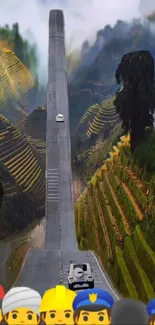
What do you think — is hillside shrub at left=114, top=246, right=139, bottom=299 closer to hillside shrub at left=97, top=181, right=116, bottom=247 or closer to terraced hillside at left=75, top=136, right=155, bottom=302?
terraced hillside at left=75, top=136, right=155, bottom=302

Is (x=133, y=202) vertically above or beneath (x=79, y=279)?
above

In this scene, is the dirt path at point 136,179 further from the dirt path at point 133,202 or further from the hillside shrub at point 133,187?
the dirt path at point 133,202

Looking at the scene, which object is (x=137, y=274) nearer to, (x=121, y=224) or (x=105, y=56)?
(x=121, y=224)

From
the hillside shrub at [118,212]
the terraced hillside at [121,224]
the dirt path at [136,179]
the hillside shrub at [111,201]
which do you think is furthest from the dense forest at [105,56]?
the hillside shrub at [118,212]

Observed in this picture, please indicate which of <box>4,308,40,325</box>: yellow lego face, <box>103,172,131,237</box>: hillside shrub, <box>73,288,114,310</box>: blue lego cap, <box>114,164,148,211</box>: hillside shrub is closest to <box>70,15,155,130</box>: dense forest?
<box>114,164,148,211</box>: hillside shrub

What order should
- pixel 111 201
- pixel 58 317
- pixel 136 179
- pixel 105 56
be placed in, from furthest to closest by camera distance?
pixel 105 56
pixel 111 201
pixel 136 179
pixel 58 317

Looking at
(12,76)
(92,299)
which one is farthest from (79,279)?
(12,76)
